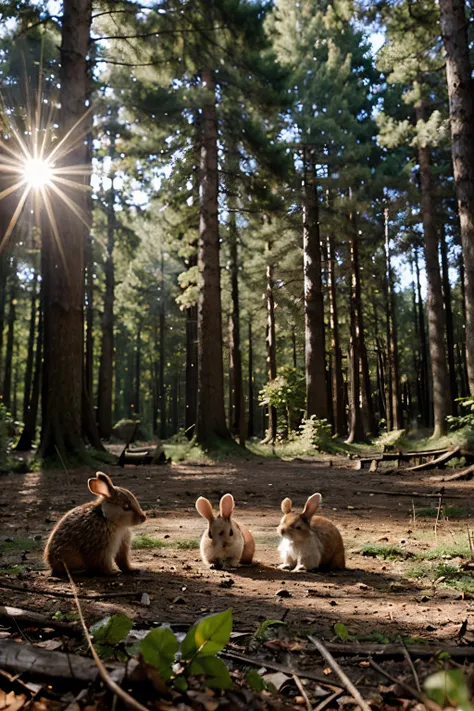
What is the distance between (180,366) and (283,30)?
108 feet

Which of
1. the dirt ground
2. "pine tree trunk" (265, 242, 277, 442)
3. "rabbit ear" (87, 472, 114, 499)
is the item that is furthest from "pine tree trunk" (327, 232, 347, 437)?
"rabbit ear" (87, 472, 114, 499)

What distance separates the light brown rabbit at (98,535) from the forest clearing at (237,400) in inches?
0.7

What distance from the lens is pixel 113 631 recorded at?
2.28 m

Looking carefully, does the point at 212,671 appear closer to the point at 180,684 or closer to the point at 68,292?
the point at 180,684

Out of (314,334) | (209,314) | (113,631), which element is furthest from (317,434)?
(113,631)

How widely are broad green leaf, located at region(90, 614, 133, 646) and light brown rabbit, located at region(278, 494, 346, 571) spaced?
10.1ft

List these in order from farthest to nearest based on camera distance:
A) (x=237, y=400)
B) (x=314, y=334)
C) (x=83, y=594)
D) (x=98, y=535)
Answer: (x=237, y=400) < (x=314, y=334) < (x=98, y=535) < (x=83, y=594)

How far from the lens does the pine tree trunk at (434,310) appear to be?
19.4m

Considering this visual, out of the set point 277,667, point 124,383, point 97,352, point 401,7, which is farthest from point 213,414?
point 124,383

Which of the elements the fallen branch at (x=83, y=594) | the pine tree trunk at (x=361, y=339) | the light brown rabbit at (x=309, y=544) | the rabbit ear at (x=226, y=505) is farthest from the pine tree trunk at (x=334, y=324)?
the fallen branch at (x=83, y=594)

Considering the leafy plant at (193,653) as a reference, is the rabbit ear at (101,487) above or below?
above

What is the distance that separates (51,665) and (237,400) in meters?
26.8

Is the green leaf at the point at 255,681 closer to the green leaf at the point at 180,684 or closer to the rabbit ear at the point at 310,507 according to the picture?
the green leaf at the point at 180,684

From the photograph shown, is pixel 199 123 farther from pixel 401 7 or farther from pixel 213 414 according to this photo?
pixel 213 414
